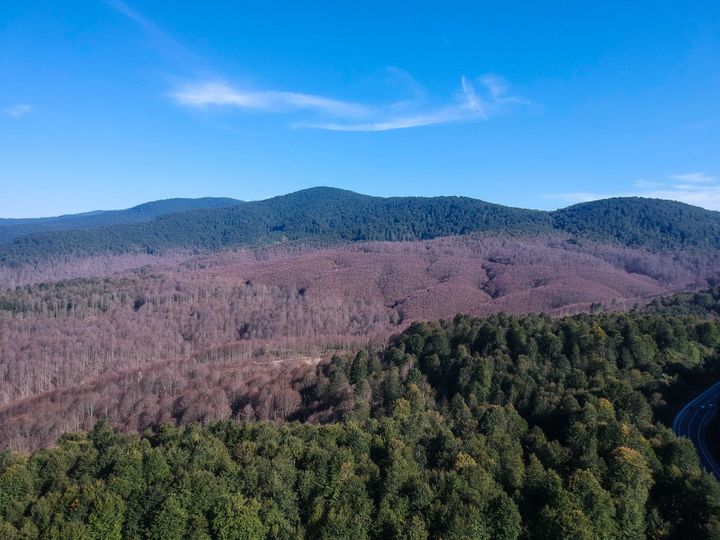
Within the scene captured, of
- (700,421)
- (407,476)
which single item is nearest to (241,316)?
(407,476)

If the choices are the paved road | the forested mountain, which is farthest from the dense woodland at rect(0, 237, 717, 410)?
the paved road

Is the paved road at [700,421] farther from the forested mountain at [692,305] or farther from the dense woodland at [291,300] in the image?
the dense woodland at [291,300]

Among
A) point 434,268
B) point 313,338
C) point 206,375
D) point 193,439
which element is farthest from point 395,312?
point 193,439

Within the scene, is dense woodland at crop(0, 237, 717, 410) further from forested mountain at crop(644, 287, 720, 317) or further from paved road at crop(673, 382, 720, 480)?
paved road at crop(673, 382, 720, 480)

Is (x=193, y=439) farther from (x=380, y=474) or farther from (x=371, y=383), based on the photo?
(x=371, y=383)

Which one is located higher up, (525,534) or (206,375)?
(525,534)
